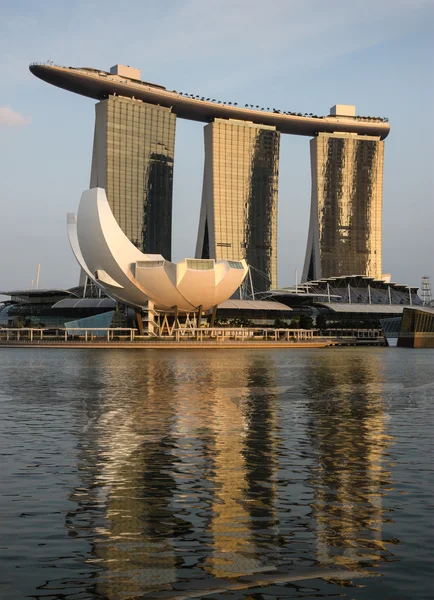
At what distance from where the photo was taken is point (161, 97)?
585 ft

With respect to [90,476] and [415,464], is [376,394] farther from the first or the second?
[90,476]

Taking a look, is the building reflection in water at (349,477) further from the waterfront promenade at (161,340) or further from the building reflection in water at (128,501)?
the waterfront promenade at (161,340)

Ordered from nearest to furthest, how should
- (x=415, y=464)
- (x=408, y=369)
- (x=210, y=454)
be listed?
(x=415, y=464) → (x=210, y=454) → (x=408, y=369)

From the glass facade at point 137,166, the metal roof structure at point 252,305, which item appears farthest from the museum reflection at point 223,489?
the glass facade at point 137,166

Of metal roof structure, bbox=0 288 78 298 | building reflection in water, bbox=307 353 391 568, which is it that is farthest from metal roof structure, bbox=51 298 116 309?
building reflection in water, bbox=307 353 391 568

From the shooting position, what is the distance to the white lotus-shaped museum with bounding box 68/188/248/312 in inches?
4419

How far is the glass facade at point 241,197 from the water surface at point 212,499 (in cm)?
15439

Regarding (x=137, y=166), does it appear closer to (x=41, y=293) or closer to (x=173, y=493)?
(x=41, y=293)

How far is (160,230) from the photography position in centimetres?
18112

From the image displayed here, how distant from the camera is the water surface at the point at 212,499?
10.9 m

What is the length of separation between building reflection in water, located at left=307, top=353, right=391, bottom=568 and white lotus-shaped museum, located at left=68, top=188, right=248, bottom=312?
78.1m

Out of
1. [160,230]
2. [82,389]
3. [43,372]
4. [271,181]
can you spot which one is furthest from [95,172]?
[82,389]

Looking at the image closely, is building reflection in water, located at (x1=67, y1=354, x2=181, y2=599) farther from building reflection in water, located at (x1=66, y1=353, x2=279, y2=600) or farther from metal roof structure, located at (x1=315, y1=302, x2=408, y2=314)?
metal roof structure, located at (x1=315, y1=302, x2=408, y2=314)

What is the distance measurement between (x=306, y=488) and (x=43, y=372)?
44.1 meters
